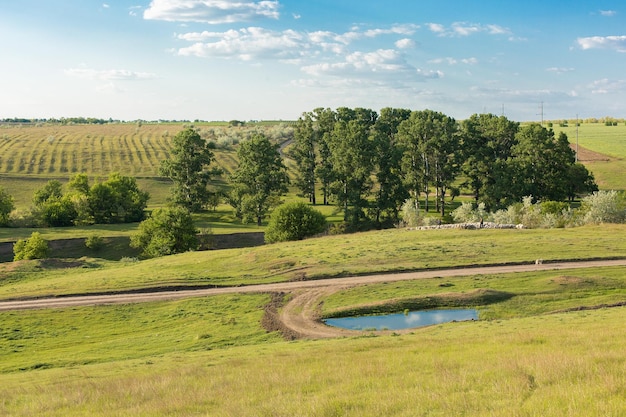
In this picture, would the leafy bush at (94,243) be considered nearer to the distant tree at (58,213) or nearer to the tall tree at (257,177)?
the distant tree at (58,213)

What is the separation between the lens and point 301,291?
45781mm

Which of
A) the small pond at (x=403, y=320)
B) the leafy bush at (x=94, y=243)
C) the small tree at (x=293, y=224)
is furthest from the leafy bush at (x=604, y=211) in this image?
the leafy bush at (x=94, y=243)

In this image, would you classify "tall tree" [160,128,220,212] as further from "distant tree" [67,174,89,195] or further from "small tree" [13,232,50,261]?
"small tree" [13,232,50,261]

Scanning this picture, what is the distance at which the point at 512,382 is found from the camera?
14352mm

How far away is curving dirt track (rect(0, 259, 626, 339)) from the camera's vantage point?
41.8 m

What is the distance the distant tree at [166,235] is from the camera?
7388 centimetres

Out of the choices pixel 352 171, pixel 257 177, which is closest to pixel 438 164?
pixel 352 171

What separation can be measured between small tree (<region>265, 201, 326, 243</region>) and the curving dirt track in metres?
25.9

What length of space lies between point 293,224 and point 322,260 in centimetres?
1977

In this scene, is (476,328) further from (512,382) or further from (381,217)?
(381,217)

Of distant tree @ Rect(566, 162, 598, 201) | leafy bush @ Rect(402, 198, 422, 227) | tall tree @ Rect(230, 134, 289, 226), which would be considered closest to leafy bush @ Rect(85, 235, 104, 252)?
tall tree @ Rect(230, 134, 289, 226)

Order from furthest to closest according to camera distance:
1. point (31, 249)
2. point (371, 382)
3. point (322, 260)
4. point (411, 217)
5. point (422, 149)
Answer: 1. point (422, 149)
2. point (411, 217)
3. point (31, 249)
4. point (322, 260)
5. point (371, 382)

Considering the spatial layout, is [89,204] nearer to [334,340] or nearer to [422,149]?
[422,149]

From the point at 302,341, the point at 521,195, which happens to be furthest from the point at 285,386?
the point at 521,195
